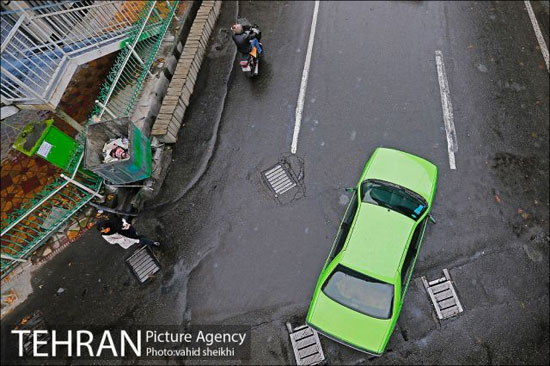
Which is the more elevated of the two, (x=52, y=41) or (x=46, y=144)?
(x=52, y=41)

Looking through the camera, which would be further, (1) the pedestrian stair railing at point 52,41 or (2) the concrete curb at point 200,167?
(2) the concrete curb at point 200,167

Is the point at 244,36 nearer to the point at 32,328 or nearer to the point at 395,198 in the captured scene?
the point at 395,198

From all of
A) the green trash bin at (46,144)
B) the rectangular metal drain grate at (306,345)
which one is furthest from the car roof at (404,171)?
the green trash bin at (46,144)

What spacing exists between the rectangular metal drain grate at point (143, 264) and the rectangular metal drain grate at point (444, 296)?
624 cm

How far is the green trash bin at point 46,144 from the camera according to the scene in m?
6.86

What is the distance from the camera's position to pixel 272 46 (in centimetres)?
1048

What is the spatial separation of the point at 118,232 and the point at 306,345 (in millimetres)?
4642

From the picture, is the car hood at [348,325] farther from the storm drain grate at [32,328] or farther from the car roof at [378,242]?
the storm drain grate at [32,328]

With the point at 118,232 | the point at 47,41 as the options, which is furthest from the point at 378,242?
the point at 47,41

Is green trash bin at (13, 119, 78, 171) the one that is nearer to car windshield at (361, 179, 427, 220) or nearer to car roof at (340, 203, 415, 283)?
car roof at (340, 203, 415, 283)

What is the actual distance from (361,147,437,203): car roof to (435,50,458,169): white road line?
144cm

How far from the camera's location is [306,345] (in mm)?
6871

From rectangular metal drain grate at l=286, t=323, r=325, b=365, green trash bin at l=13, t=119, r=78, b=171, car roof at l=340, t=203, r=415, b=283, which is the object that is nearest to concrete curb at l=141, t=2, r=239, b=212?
green trash bin at l=13, t=119, r=78, b=171

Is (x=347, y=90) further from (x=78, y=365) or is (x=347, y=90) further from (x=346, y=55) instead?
(x=78, y=365)
